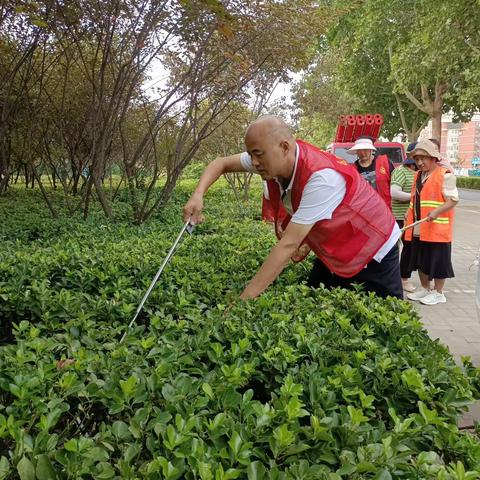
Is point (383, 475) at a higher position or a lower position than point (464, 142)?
lower

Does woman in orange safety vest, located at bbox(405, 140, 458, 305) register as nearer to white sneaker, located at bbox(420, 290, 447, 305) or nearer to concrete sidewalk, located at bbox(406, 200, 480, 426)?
white sneaker, located at bbox(420, 290, 447, 305)

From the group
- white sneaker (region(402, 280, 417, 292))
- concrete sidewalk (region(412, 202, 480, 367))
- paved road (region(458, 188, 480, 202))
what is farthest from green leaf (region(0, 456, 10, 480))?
paved road (region(458, 188, 480, 202))

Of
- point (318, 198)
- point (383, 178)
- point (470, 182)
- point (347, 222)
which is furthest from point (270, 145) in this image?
point (470, 182)

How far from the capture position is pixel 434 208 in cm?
553

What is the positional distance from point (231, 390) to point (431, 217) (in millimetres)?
4335

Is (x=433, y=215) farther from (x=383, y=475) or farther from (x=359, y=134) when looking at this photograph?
(x=359, y=134)

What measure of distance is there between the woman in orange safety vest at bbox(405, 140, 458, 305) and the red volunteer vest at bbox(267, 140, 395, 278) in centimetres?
289

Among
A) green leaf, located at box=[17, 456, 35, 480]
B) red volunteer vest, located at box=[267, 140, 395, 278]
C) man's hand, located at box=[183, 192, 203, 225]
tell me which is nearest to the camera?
green leaf, located at box=[17, 456, 35, 480]

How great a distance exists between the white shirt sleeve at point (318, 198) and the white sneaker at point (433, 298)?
3883 mm

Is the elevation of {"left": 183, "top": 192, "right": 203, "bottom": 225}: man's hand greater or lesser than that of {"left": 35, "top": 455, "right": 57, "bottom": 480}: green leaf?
greater

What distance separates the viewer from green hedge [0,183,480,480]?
132 cm

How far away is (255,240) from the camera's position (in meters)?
4.74

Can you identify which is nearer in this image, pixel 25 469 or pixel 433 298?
pixel 25 469

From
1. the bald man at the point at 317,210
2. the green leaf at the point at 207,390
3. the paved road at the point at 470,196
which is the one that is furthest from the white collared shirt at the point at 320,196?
the paved road at the point at 470,196
